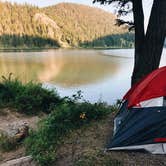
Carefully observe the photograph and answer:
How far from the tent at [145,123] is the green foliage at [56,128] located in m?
0.86

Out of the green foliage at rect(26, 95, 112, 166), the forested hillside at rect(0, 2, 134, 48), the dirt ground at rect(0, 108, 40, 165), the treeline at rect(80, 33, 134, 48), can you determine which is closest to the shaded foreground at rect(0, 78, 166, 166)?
the green foliage at rect(26, 95, 112, 166)

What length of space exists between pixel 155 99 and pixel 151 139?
0.61 meters

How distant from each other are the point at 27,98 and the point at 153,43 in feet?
12.5

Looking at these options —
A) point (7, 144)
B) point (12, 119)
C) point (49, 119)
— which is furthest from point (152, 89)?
point (12, 119)

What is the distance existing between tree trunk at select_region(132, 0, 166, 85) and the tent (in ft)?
5.00

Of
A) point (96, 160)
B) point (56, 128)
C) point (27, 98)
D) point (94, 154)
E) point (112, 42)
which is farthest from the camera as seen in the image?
point (112, 42)

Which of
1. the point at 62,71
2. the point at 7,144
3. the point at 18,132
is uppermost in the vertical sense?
the point at 18,132

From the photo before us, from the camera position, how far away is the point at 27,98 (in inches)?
318

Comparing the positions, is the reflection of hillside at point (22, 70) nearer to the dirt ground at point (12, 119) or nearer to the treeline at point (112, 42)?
the dirt ground at point (12, 119)

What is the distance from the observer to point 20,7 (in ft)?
419

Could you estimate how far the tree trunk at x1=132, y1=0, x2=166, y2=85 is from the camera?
5.70 m

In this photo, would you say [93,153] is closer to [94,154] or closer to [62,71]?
[94,154]

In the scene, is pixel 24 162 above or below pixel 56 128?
below

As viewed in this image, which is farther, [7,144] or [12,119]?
[12,119]
